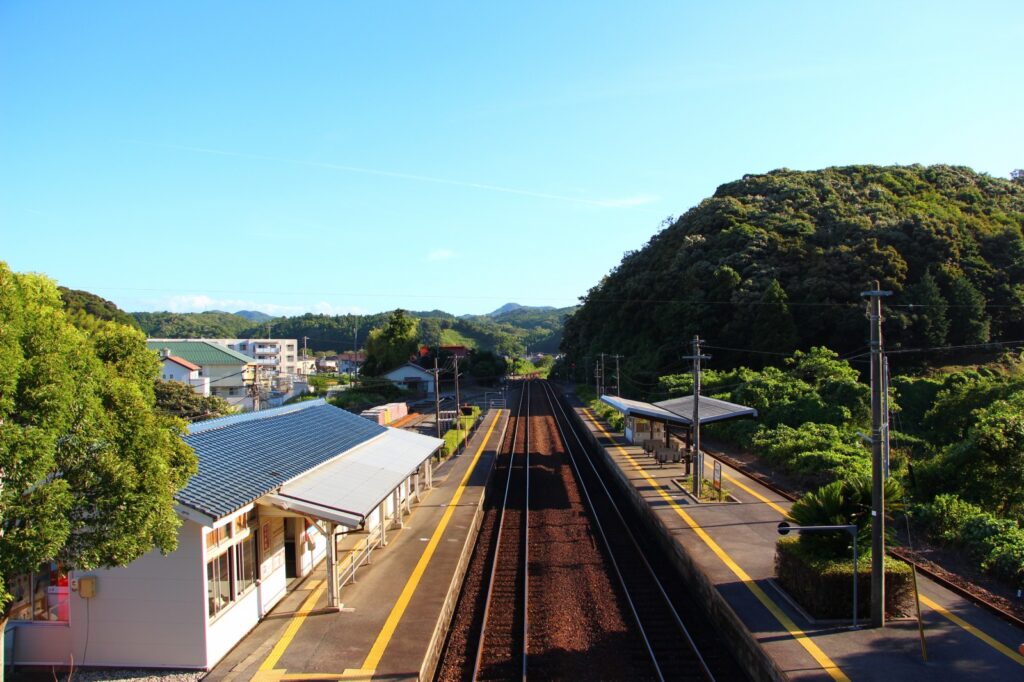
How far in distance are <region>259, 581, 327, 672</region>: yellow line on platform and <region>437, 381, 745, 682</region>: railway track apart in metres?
2.17

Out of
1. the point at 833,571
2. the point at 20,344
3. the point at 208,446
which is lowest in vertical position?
the point at 833,571

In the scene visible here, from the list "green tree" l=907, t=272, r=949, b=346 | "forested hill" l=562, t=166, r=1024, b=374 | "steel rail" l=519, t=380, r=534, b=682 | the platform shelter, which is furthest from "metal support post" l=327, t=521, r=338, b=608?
"green tree" l=907, t=272, r=949, b=346

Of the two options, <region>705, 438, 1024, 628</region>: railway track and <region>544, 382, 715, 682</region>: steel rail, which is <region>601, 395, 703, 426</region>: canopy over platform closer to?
<region>544, 382, 715, 682</region>: steel rail

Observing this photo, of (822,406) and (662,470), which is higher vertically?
(822,406)

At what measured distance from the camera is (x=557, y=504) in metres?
20.7

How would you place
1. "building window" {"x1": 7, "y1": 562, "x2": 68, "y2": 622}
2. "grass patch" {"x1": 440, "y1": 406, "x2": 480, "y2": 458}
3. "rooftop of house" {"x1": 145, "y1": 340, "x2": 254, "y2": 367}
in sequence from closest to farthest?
1. "building window" {"x1": 7, "y1": 562, "x2": 68, "y2": 622}
2. "grass patch" {"x1": 440, "y1": 406, "x2": 480, "y2": 458}
3. "rooftop of house" {"x1": 145, "y1": 340, "x2": 254, "y2": 367}

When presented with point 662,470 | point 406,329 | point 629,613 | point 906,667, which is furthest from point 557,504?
point 406,329

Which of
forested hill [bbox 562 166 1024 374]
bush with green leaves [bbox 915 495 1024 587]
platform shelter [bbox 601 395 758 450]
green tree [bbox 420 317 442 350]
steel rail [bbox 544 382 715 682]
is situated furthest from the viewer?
green tree [bbox 420 317 442 350]

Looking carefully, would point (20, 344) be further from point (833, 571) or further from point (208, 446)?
point (833, 571)

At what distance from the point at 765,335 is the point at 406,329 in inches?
1450

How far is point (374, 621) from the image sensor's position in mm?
10102

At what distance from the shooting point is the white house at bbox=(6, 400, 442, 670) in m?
8.53

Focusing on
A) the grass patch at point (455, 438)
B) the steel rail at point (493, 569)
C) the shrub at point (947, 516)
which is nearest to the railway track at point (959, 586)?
the shrub at point (947, 516)

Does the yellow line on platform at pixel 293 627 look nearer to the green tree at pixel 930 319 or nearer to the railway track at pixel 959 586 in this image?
the railway track at pixel 959 586
